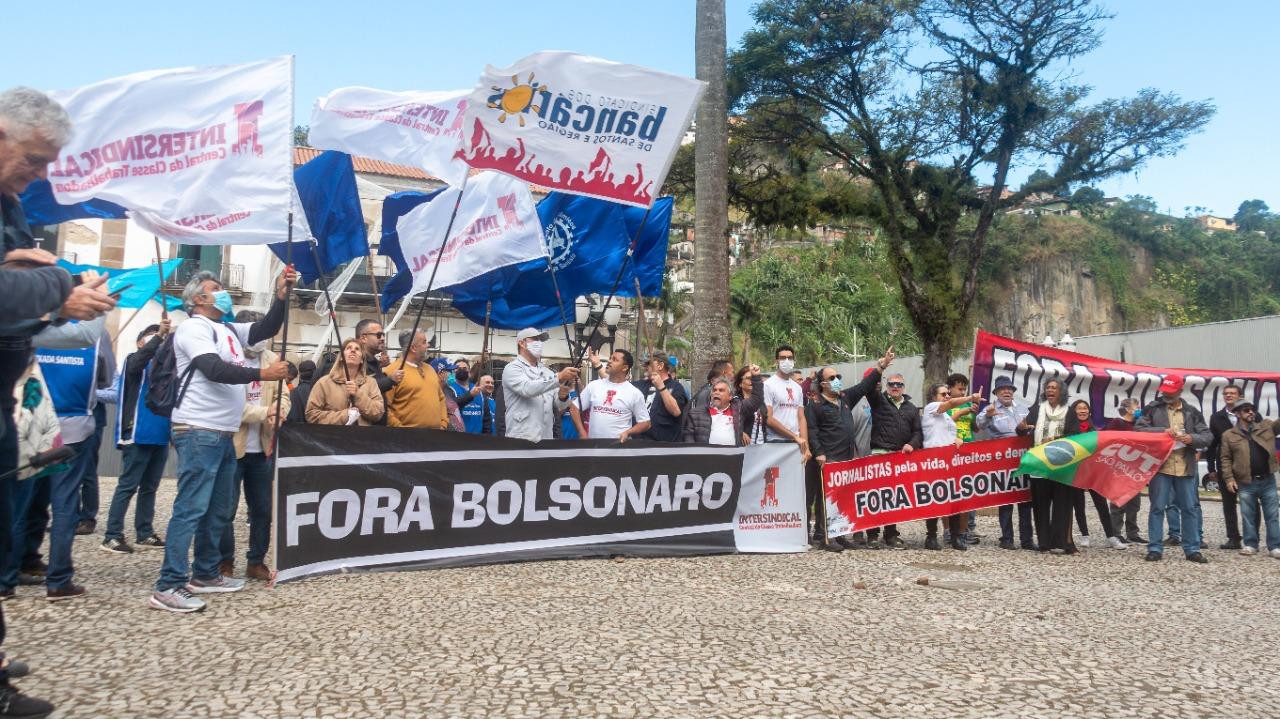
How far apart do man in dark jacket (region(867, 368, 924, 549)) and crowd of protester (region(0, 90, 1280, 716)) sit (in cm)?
2

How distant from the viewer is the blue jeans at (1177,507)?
995cm

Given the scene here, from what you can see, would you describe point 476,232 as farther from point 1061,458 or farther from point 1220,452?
point 1220,452

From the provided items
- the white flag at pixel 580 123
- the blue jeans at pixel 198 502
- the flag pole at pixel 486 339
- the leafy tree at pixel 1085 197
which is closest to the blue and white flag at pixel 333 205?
the flag pole at pixel 486 339

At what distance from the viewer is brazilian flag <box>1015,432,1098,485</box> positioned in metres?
10.2

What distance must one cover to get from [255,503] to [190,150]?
245 centimetres

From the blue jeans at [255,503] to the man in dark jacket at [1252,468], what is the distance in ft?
32.6

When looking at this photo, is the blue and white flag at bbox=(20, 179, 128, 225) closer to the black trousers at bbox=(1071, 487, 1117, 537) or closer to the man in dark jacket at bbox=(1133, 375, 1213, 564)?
the black trousers at bbox=(1071, 487, 1117, 537)

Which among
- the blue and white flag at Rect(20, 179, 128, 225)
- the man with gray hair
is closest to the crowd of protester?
the man with gray hair

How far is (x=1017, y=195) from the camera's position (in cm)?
2558

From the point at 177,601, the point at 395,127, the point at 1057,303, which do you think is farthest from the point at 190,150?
the point at 1057,303

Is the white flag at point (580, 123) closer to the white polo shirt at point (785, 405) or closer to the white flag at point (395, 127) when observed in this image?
the white flag at point (395, 127)

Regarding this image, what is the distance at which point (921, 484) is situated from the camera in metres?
10.2

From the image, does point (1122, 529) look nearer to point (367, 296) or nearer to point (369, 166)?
point (367, 296)

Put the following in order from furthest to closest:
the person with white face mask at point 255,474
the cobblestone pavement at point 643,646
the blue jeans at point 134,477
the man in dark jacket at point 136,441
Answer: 1. the blue jeans at point 134,477
2. the man in dark jacket at point 136,441
3. the person with white face mask at point 255,474
4. the cobblestone pavement at point 643,646
